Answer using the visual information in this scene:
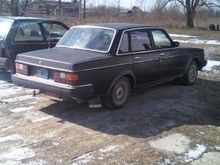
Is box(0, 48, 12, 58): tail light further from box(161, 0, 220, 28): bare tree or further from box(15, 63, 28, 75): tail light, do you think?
box(161, 0, 220, 28): bare tree

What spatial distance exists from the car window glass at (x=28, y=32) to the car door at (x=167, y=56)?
328 centimetres

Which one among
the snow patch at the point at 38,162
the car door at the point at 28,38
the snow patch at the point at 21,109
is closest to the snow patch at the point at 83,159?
the snow patch at the point at 38,162

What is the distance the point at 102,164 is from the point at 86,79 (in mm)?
1823

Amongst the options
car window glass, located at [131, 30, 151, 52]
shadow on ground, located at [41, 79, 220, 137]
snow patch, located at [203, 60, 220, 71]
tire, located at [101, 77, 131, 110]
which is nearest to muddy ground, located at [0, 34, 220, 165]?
shadow on ground, located at [41, 79, 220, 137]

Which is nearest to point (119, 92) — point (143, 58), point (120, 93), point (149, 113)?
point (120, 93)

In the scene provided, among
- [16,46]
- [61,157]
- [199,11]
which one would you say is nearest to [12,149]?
[61,157]

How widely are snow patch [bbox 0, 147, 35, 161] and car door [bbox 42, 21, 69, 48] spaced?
5.07m

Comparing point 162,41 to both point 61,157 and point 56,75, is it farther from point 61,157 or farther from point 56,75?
point 61,157

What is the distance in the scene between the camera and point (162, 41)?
8828 millimetres

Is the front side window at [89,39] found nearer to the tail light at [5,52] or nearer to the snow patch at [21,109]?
the snow patch at [21,109]

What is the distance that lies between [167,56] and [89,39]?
2.09 metres

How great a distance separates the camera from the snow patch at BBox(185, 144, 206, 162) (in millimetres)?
5387

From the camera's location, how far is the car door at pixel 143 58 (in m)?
7.68

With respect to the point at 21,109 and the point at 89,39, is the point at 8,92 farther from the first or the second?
the point at 89,39
